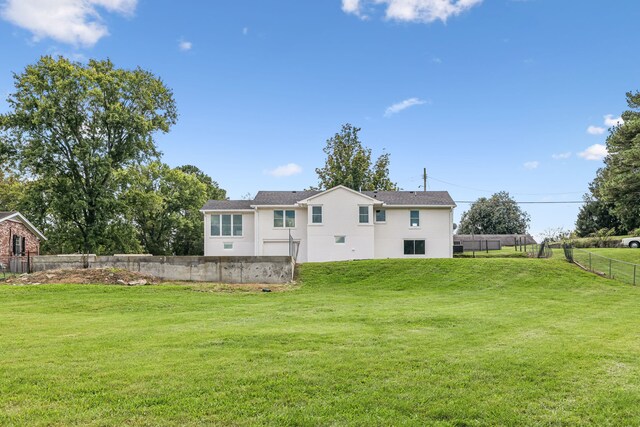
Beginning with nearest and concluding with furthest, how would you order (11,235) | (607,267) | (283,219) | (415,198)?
(607,267) < (283,219) < (415,198) < (11,235)

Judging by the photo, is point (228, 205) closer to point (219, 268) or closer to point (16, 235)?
point (219, 268)

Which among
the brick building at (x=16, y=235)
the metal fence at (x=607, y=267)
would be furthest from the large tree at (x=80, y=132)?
the metal fence at (x=607, y=267)

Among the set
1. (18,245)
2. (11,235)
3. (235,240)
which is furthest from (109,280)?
(18,245)

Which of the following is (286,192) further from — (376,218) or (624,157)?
(624,157)

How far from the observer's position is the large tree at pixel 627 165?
95.5ft

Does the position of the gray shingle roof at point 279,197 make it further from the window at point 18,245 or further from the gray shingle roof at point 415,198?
the window at point 18,245

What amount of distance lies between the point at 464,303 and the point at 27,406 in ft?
44.3

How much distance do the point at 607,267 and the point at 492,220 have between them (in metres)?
51.3

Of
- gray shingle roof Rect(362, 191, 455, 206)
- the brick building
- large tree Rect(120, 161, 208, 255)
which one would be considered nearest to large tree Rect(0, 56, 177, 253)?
the brick building

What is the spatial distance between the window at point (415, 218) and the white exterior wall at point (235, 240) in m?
11.4

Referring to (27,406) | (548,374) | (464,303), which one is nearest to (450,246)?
(464,303)

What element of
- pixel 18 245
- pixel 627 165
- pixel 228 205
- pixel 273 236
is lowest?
pixel 18 245

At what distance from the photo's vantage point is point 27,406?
5105 millimetres

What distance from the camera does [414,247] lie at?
33125 millimetres
